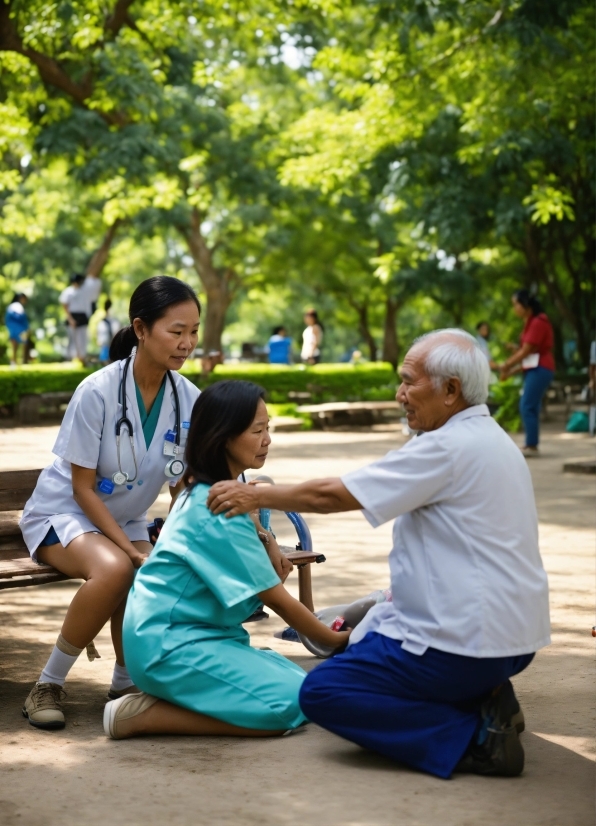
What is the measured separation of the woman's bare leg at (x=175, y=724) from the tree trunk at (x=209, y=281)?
87.9ft

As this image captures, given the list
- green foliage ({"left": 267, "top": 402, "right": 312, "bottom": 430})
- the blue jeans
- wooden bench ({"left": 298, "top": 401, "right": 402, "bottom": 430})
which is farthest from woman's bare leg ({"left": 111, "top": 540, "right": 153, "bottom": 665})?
green foliage ({"left": 267, "top": 402, "right": 312, "bottom": 430})

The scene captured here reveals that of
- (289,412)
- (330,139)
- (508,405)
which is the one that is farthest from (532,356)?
(330,139)

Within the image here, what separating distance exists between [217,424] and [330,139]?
16707mm

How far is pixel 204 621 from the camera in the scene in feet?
13.5

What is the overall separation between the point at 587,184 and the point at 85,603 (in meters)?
19.7

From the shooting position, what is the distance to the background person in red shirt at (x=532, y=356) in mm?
13266

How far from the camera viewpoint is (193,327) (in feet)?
15.2

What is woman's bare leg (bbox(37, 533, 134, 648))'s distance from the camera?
427 cm

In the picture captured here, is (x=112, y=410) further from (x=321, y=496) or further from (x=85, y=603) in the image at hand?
(x=321, y=496)

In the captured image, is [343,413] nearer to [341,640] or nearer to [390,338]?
[341,640]

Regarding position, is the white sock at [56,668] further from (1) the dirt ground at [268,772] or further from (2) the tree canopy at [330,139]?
(2) the tree canopy at [330,139]

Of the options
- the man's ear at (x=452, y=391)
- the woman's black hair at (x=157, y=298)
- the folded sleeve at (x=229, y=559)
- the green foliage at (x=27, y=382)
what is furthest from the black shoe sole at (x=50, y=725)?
the green foliage at (x=27, y=382)

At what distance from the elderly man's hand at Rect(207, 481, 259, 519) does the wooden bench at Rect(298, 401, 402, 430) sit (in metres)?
15.2

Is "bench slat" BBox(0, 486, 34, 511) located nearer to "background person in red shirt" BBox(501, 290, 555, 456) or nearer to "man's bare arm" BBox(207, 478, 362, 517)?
"man's bare arm" BBox(207, 478, 362, 517)
